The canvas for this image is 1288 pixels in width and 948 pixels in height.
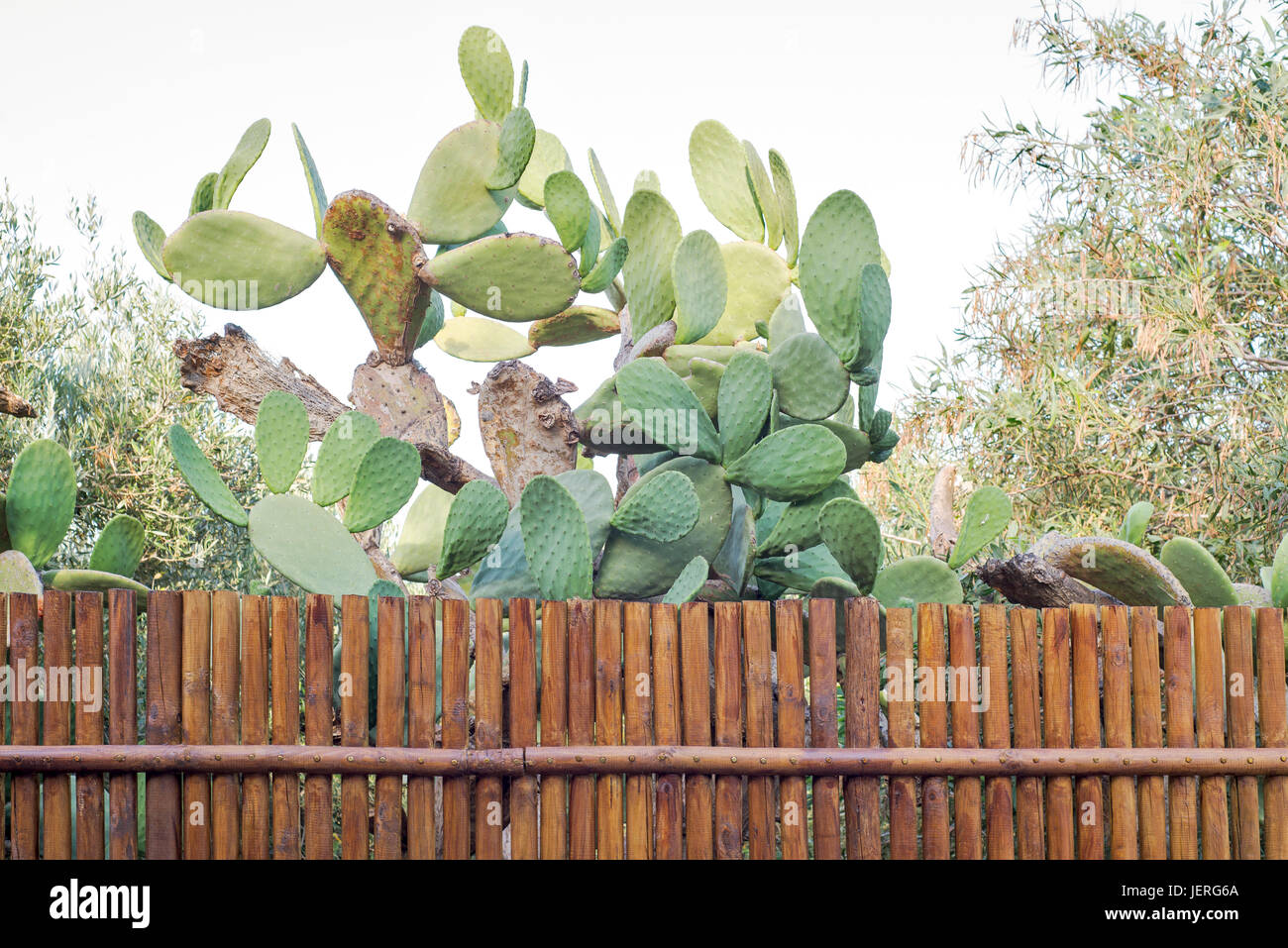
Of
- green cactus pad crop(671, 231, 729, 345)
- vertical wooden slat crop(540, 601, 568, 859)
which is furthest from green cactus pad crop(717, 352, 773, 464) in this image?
vertical wooden slat crop(540, 601, 568, 859)

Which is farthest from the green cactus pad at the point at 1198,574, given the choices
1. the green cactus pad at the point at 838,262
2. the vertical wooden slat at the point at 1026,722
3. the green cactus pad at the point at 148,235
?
the green cactus pad at the point at 148,235

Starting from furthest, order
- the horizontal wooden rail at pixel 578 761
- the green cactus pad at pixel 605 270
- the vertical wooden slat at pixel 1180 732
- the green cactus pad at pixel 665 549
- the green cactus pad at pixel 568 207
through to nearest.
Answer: the green cactus pad at pixel 605 270
the green cactus pad at pixel 568 207
the green cactus pad at pixel 665 549
the vertical wooden slat at pixel 1180 732
the horizontal wooden rail at pixel 578 761

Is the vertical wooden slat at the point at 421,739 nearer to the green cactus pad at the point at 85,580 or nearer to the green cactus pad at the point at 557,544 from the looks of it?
the green cactus pad at the point at 557,544

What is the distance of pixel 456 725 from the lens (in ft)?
8.57

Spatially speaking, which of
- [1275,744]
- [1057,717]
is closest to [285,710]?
[1057,717]

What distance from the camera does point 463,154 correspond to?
3.53m

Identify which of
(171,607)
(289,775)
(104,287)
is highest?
(104,287)

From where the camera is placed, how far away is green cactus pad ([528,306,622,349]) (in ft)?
13.5

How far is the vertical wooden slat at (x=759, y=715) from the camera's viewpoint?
2631 mm

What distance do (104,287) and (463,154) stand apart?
24.6ft

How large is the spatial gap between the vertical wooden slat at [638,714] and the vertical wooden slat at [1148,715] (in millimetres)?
1266

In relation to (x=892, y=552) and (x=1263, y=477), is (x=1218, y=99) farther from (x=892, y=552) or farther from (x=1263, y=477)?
(x=892, y=552)
